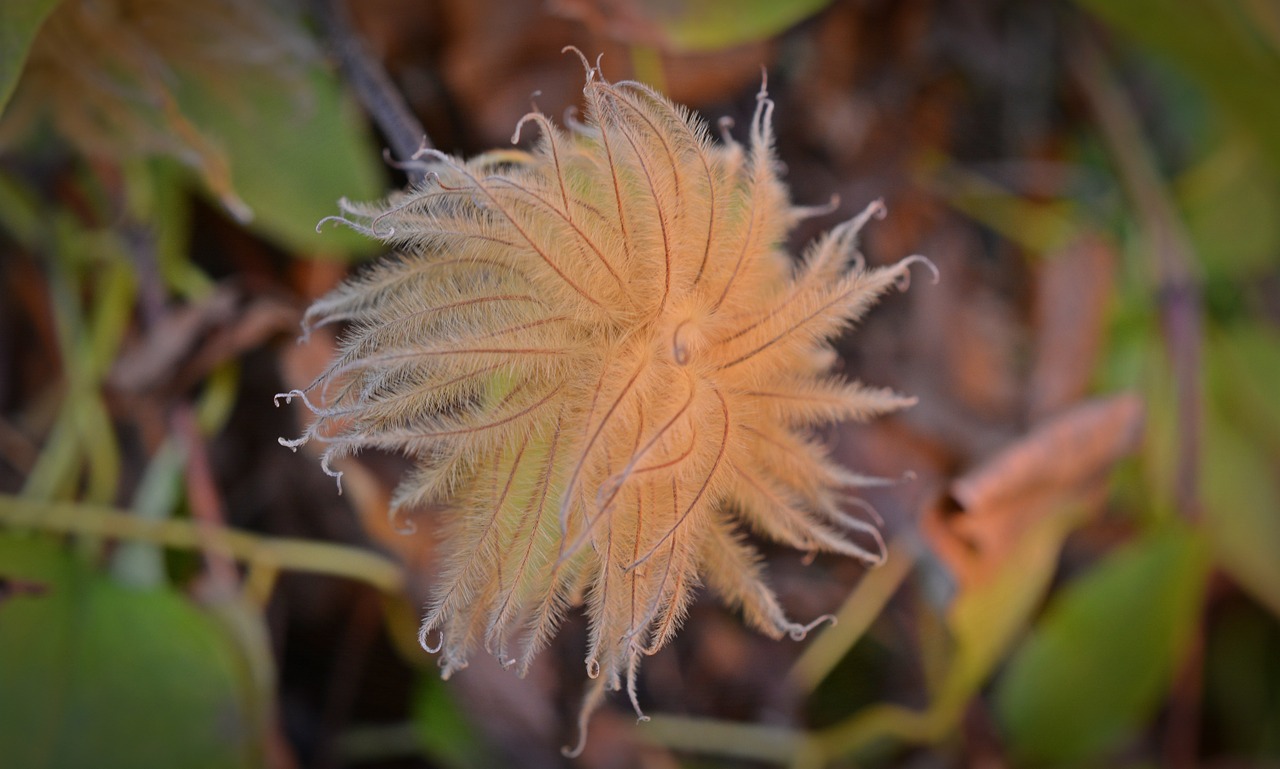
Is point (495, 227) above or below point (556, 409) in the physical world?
above

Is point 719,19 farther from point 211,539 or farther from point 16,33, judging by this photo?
point 211,539

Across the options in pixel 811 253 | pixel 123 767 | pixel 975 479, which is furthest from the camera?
pixel 975 479

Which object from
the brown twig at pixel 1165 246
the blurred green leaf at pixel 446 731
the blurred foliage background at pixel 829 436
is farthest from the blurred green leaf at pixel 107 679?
the brown twig at pixel 1165 246

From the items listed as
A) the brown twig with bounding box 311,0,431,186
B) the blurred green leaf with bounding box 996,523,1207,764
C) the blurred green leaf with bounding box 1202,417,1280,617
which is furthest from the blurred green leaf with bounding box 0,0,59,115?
the blurred green leaf with bounding box 1202,417,1280,617

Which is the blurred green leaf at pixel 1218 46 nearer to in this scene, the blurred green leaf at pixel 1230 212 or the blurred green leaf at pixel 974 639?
the blurred green leaf at pixel 1230 212

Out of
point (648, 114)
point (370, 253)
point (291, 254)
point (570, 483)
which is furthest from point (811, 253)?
point (291, 254)

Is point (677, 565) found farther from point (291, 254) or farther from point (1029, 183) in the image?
point (1029, 183)
